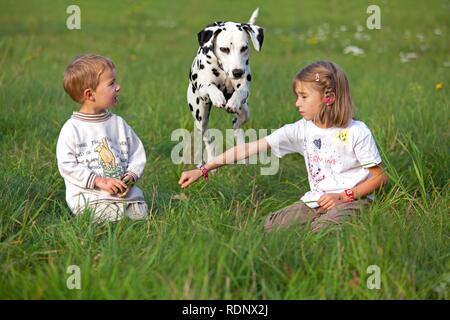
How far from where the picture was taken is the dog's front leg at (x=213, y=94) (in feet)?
16.7

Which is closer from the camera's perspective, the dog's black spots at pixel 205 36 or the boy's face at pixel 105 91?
the boy's face at pixel 105 91

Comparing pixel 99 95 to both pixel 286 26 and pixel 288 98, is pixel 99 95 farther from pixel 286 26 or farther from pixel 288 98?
pixel 286 26

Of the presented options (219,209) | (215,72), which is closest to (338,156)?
(219,209)

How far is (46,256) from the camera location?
13.0ft

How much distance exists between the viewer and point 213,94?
203 inches

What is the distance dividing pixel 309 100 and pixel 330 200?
0.63m

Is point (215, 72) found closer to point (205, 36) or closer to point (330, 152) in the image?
point (205, 36)

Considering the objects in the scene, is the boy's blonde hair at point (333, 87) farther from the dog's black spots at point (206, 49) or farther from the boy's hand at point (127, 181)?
the boy's hand at point (127, 181)

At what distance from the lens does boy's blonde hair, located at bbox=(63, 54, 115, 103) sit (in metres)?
4.52

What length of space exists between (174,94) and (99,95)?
314cm

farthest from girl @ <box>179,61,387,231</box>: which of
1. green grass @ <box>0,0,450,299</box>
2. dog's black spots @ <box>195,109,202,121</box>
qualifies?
dog's black spots @ <box>195,109,202,121</box>

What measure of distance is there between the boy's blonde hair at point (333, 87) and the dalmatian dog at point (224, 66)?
1.84 ft

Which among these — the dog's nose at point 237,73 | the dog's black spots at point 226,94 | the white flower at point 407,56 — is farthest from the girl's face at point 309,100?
the white flower at point 407,56
